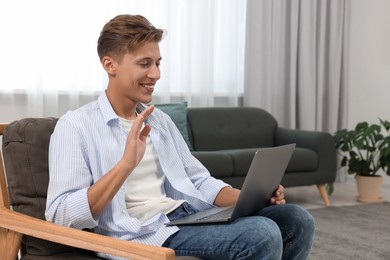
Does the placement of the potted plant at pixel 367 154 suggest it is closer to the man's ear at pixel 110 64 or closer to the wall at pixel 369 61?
the wall at pixel 369 61

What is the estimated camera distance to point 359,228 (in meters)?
3.86

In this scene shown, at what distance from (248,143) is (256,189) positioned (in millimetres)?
3198

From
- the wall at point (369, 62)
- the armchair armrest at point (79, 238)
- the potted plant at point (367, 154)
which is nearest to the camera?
the armchair armrest at point (79, 238)

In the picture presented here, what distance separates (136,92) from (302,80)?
390 cm

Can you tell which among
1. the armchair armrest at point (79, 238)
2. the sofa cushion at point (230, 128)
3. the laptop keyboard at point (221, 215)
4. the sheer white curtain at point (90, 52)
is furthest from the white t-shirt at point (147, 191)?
the sofa cushion at point (230, 128)

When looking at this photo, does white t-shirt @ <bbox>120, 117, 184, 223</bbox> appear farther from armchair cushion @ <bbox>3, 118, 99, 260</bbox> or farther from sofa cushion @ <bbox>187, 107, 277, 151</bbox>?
sofa cushion @ <bbox>187, 107, 277, 151</bbox>

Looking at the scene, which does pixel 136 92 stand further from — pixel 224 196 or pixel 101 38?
pixel 224 196

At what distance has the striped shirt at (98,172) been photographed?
1561 millimetres

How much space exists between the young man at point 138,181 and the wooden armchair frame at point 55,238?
0.07 metres

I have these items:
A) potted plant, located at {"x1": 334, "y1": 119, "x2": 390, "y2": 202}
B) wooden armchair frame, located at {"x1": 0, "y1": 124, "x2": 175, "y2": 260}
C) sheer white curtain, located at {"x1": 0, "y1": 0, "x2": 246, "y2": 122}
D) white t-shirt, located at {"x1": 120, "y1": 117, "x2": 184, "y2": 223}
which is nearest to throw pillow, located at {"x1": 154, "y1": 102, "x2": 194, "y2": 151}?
sheer white curtain, located at {"x1": 0, "y1": 0, "x2": 246, "y2": 122}

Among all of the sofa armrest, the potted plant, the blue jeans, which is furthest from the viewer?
the potted plant

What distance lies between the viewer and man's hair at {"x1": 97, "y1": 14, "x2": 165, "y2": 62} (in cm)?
173

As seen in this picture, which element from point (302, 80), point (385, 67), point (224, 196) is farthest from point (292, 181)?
point (224, 196)

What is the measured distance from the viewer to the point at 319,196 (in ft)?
16.5
